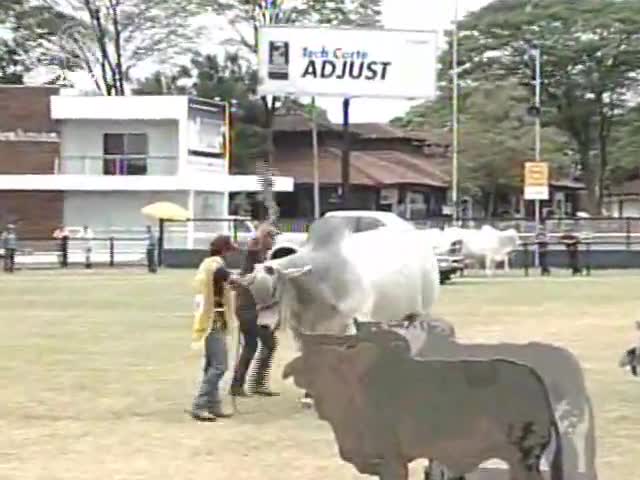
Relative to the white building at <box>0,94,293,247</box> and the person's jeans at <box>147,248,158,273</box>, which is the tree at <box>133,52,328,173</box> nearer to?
the white building at <box>0,94,293,247</box>

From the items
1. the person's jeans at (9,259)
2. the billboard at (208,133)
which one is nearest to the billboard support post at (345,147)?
the person's jeans at (9,259)

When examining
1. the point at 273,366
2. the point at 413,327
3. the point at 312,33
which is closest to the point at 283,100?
the point at 312,33

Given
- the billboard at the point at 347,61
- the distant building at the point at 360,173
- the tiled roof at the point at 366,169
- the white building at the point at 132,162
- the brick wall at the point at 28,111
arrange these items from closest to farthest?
the billboard at the point at 347,61 → the white building at the point at 132,162 → the brick wall at the point at 28,111 → the distant building at the point at 360,173 → the tiled roof at the point at 366,169

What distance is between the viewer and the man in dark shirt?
11.9m

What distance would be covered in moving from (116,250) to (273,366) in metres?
27.6

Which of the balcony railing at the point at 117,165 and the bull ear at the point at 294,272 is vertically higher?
the balcony railing at the point at 117,165

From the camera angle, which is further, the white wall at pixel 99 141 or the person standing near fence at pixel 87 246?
the white wall at pixel 99 141

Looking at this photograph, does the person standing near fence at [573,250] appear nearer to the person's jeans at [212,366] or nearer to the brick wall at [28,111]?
the brick wall at [28,111]

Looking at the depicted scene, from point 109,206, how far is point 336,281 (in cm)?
3670

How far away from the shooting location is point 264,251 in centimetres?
1192

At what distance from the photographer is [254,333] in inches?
473

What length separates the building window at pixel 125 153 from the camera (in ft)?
157

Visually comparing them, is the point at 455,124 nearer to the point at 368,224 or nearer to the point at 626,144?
the point at 626,144

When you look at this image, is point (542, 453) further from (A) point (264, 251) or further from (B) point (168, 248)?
(B) point (168, 248)
